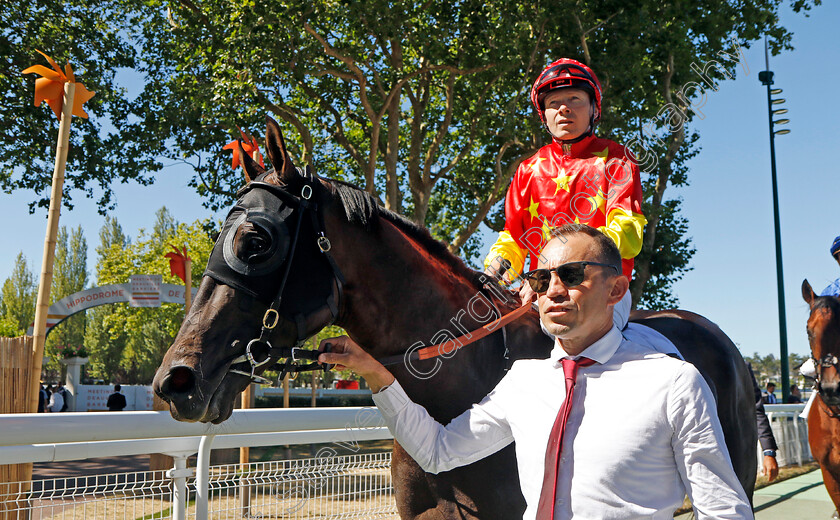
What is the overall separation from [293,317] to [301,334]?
58 mm

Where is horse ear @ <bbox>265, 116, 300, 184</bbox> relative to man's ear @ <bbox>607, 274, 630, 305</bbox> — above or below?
above

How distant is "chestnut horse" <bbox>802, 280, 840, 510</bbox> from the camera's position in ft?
15.7

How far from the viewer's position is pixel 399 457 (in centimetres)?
227

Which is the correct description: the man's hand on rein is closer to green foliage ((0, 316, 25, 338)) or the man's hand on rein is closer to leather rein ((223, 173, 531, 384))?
leather rein ((223, 173, 531, 384))

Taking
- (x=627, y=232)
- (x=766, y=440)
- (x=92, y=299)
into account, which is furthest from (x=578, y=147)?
(x=92, y=299)

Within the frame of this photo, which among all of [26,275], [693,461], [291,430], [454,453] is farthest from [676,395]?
[26,275]

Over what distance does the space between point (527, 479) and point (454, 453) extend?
1.11ft

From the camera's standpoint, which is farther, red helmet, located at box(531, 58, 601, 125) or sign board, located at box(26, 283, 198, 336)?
sign board, located at box(26, 283, 198, 336)

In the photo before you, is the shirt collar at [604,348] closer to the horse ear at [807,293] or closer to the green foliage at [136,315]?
the horse ear at [807,293]

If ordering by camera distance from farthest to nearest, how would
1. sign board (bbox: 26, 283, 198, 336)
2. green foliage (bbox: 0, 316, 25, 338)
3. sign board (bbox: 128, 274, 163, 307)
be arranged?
green foliage (bbox: 0, 316, 25, 338)
sign board (bbox: 26, 283, 198, 336)
sign board (bbox: 128, 274, 163, 307)

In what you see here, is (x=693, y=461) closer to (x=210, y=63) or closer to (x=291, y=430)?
(x=291, y=430)

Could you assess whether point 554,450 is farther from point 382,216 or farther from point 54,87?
point 54,87

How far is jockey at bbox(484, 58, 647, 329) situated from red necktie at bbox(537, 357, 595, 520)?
1249 millimetres

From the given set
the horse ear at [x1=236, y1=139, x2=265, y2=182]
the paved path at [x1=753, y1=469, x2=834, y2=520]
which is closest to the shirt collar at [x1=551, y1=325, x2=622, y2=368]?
the horse ear at [x1=236, y1=139, x2=265, y2=182]
